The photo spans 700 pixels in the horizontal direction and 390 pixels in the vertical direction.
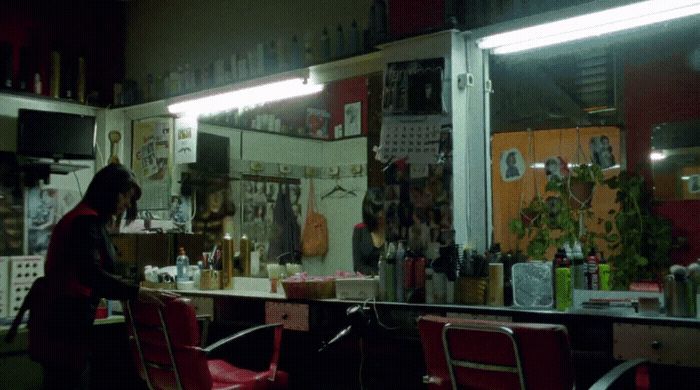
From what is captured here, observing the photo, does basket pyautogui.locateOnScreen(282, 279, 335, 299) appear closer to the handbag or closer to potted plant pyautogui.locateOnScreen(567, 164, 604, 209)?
the handbag

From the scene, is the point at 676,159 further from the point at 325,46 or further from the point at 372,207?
the point at 325,46

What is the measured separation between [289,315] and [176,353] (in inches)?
30.2

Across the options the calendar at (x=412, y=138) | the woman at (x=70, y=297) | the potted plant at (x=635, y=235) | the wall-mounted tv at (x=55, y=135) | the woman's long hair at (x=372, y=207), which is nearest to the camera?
the woman at (x=70, y=297)

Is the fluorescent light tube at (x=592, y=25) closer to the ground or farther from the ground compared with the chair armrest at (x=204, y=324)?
farther from the ground

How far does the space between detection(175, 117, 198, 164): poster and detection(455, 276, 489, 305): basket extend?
2565 mm

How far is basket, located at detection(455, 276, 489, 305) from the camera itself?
118 inches

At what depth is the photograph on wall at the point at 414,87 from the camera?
3346 millimetres

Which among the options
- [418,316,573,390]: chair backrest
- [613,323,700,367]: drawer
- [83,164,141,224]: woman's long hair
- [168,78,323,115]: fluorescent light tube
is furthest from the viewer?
[168,78,323,115]: fluorescent light tube

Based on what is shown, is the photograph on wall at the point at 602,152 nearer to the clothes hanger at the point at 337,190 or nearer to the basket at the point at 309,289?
the clothes hanger at the point at 337,190

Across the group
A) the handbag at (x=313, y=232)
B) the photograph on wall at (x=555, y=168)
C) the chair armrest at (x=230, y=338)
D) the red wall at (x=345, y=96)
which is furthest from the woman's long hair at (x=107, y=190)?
the photograph on wall at (x=555, y=168)

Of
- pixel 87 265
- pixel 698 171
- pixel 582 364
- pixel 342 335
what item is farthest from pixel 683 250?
pixel 87 265

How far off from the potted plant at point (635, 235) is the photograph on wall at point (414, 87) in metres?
1.34

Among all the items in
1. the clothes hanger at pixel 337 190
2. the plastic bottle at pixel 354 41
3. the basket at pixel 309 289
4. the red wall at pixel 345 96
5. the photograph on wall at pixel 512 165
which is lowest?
the basket at pixel 309 289

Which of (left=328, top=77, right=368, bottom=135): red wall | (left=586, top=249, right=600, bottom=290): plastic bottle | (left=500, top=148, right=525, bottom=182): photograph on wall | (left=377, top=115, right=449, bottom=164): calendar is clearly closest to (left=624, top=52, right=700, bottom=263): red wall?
(left=500, top=148, right=525, bottom=182): photograph on wall
